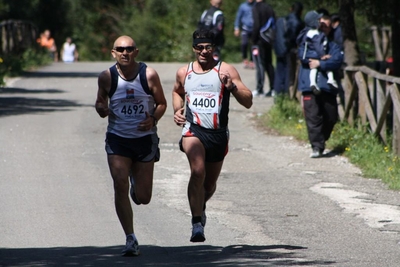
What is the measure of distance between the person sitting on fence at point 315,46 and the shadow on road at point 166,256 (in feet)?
18.4

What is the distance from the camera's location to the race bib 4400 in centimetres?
855

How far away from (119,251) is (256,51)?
13032 millimetres

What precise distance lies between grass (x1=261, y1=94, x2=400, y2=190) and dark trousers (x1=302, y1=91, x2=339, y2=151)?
1.66 ft

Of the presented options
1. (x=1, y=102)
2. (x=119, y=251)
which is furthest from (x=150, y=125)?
(x=1, y=102)

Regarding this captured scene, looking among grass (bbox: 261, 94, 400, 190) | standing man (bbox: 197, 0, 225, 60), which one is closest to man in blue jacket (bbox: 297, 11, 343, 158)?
grass (bbox: 261, 94, 400, 190)

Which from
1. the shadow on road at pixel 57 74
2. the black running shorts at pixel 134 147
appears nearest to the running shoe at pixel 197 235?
the black running shorts at pixel 134 147

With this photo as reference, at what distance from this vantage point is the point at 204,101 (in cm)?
857

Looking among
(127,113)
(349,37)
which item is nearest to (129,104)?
(127,113)

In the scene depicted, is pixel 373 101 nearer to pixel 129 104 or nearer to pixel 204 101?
pixel 204 101

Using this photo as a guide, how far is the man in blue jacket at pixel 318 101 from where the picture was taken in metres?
14.0

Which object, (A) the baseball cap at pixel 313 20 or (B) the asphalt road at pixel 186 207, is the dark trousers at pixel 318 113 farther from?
(A) the baseball cap at pixel 313 20

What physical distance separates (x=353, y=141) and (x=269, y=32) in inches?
249

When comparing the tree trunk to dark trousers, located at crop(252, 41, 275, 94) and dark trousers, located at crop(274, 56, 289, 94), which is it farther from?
dark trousers, located at crop(252, 41, 275, 94)

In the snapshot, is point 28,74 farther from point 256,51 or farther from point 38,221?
point 38,221
